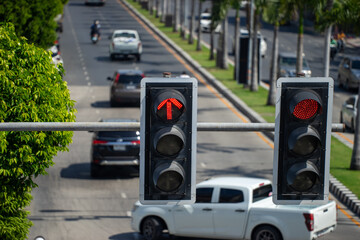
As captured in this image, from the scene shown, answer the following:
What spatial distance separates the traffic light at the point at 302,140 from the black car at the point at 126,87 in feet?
105

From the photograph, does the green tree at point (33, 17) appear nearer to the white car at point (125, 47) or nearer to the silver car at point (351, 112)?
the silver car at point (351, 112)

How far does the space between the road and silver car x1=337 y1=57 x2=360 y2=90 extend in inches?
Answer: 306

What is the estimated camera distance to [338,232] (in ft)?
63.9

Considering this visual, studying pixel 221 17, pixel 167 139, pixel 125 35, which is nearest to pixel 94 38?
pixel 125 35

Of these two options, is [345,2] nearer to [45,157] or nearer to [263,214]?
[263,214]

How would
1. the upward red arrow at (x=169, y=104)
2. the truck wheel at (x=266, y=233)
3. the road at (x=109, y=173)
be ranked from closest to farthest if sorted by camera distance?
the upward red arrow at (x=169, y=104)
the truck wheel at (x=266, y=233)
the road at (x=109, y=173)

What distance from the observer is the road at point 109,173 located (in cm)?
2016

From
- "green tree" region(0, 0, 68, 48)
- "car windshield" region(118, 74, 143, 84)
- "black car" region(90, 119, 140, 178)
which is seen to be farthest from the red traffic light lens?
"car windshield" region(118, 74, 143, 84)

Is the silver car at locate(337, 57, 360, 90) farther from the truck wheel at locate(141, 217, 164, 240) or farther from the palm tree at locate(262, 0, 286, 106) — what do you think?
the truck wheel at locate(141, 217, 164, 240)

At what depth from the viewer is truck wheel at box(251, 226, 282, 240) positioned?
16.9 metres

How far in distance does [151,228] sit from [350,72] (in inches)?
1188

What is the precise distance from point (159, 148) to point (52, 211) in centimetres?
1512

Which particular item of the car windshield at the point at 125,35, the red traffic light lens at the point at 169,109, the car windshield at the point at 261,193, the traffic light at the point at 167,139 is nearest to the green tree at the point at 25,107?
the car windshield at the point at 261,193

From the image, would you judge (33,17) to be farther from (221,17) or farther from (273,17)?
(221,17)
